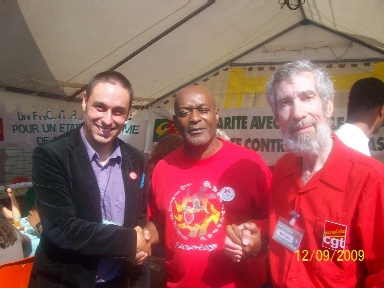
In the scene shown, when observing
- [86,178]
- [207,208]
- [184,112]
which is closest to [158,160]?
[184,112]

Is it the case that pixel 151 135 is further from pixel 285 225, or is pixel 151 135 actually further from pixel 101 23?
pixel 285 225

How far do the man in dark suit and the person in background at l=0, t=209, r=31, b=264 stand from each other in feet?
3.44

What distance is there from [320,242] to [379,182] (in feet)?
1.13

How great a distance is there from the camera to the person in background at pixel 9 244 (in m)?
2.81

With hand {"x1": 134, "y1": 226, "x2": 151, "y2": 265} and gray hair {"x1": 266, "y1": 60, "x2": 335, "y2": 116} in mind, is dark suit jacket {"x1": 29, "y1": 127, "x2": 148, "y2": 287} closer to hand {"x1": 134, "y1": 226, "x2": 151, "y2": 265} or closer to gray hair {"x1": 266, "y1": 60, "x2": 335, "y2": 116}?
hand {"x1": 134, "y1": 226, "x2": 151, "y2": 265}

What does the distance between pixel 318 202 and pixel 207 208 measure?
0.75 meters

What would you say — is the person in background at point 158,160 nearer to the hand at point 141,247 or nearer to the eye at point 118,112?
the hand at point 141,247

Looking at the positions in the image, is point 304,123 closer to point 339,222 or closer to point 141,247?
point 339,222

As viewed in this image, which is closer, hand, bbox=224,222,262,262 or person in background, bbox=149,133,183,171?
hand, bbox=224,222,262,262

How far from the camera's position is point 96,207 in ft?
6.12

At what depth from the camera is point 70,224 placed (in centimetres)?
176

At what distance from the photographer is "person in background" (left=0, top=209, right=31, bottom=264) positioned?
9.21 feet

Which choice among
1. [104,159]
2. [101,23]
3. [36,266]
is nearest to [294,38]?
[101,23]
